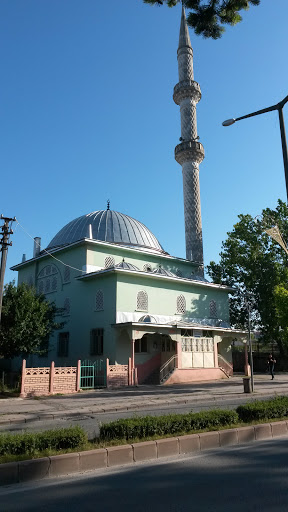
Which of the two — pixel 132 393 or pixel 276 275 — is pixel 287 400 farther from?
pixel 276 275

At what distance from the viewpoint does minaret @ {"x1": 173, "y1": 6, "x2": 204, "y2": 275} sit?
30781 mm

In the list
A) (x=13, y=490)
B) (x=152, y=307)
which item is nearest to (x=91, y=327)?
(x=152, y=307)

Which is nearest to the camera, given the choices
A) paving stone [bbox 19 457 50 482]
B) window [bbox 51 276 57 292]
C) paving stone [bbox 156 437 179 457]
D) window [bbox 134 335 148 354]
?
paving stone [bbox 19 457 50 482]

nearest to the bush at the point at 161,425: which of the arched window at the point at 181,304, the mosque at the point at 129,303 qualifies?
the mosque at the point at 129,303

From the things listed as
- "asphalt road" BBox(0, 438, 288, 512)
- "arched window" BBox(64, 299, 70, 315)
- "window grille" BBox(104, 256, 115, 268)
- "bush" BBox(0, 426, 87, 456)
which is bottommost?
"asphalt road" BBox(0, 438, 288, 512)

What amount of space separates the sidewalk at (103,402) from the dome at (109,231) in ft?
39.9

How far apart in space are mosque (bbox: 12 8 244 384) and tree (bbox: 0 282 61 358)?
1736 millimetres

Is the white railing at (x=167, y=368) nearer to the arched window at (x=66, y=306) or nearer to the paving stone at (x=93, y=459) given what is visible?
the arched window at (x=66, y=306)

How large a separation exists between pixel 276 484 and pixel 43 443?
300 centimetres

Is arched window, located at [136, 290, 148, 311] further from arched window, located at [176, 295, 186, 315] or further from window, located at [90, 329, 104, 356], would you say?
arched window, located at [176, 295, 186, 315]

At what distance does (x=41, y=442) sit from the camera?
5.58 metres

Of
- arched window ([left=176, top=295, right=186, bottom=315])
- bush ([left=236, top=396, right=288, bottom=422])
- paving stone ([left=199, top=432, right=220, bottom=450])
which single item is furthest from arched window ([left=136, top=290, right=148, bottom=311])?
paving stone ([left=199, top=432, right=220, bottom=450])

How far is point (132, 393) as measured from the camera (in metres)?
15.7

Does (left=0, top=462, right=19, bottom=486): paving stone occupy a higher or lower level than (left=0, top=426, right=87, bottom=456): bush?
lower
